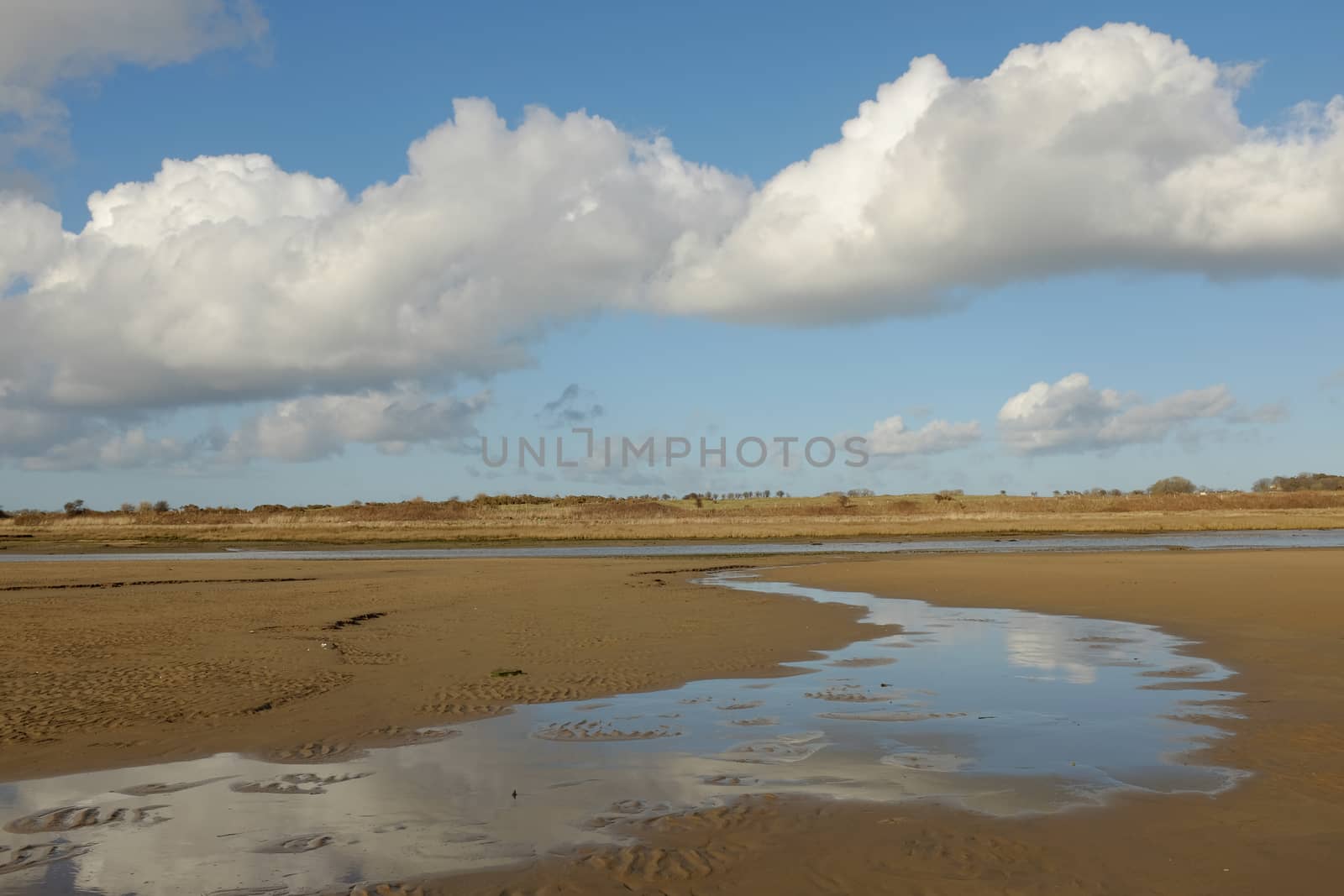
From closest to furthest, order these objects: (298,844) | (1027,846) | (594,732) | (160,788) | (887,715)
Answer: (1027,846) → (298,844) → (160,788) → (594,732) → (887,715)

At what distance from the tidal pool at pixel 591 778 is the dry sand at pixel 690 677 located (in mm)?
521

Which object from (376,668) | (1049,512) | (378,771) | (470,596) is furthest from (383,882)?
(1049,512)

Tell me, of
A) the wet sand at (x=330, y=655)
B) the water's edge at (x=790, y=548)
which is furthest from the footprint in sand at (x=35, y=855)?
the water's edge at (x=790, y=548)

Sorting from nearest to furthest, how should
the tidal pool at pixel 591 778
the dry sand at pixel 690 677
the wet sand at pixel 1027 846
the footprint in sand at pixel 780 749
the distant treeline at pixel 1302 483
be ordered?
the wet sand at pixel 1027 846 < the dry sand at pixel 690 677 < the tidal pool at pixel 591 778 < the footprint in sand at pixel 780 749 < the distant treeline at pixel 1302 483

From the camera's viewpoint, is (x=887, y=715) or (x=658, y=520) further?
(x=658, y=520)

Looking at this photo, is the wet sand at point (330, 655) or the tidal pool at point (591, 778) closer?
the tidal pool at point (591, 778)

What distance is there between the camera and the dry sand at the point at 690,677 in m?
6.57

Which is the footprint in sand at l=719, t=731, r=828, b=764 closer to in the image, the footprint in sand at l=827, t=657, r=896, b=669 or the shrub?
the footprint in sand at l=827, t=657, r=896, b=669

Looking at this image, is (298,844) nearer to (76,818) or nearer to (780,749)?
(76,818)

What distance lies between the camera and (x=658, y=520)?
9688 cm

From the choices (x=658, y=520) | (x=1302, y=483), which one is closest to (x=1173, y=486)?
(x=1302, y=483)

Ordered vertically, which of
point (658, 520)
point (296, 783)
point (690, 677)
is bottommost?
point (690, 677)

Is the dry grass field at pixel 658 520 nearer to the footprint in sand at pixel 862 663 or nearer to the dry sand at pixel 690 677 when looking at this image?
the dry sand at pixel 690 677

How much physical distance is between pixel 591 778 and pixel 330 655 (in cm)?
958
